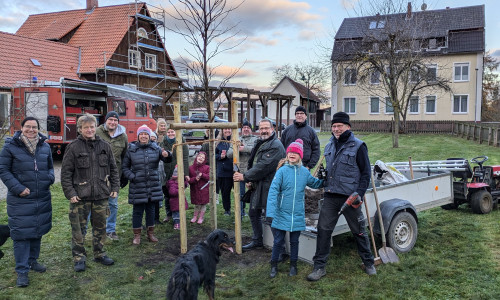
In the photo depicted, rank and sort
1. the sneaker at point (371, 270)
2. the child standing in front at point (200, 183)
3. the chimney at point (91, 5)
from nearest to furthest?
the sneaker at point (371, 270), the child standing in front at point (200, 183), the chimney at point (91, 5)

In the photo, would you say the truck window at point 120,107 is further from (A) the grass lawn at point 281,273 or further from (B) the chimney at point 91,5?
(B) the chimney at point 91,5

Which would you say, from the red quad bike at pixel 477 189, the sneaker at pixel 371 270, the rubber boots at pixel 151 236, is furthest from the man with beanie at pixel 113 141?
the red quad bike at pixel 477 189

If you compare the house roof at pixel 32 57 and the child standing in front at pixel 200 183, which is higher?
the house roof at pixel 32 57

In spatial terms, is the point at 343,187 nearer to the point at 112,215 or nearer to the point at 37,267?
the point at 112,215

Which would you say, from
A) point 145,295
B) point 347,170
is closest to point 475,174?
point 347,170

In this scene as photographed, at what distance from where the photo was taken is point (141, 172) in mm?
5410

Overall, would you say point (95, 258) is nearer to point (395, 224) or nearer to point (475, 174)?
point (395, 224)

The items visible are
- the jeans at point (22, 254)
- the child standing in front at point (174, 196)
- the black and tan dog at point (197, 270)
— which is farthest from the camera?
the child standing in front at point (174, 196)

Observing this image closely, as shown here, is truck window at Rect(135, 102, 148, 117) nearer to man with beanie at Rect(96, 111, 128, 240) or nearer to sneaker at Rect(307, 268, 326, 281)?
man with beanie at Rect(96, 111, 128, 240)

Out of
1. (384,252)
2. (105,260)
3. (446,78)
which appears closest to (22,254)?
(105,260)

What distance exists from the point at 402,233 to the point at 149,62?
93.0 feet

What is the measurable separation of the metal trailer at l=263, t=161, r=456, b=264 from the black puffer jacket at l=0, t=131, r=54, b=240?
2.87 metres

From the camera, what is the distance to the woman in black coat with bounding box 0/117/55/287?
13.8ft

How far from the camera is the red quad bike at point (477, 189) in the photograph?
273 inches
